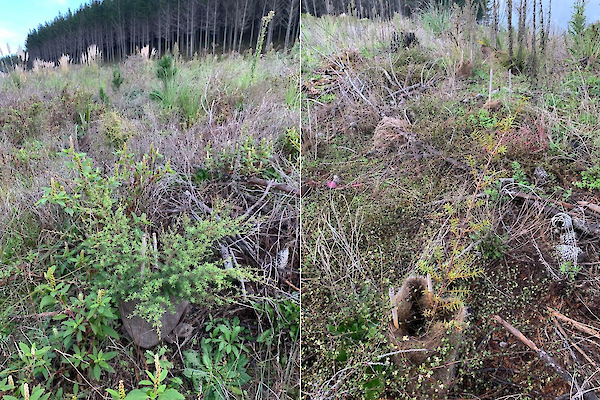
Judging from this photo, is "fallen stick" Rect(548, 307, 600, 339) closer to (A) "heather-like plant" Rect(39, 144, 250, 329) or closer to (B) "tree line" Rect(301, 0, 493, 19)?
(A) "heather-like plant" Rect(39, 144, 250, 329)

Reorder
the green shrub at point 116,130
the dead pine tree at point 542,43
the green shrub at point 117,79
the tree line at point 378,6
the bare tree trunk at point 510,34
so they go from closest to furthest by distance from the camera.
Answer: the green shrub at point 116,130 → the green shrub at point 117,79 → the dead pine tree at point 542,43 → the bare tree trunk at point 510,34 → the tree line at point 378,6

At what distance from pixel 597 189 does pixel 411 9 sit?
348cm

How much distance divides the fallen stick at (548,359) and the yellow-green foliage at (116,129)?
77.7 inches

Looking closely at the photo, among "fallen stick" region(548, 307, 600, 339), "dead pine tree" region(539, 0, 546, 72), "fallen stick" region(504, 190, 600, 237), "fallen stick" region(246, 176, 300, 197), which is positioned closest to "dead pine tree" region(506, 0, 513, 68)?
"dead pine tree" region(539, 0, 546, 72)

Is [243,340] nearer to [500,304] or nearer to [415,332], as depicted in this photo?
[415,332]

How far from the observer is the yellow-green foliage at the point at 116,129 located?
2.10 m

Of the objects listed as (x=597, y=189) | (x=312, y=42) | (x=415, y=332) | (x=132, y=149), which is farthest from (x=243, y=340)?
(x=312, y=42)

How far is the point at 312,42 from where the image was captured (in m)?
3.60

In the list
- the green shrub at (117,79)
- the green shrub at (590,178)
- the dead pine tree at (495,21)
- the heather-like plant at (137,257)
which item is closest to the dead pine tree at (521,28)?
the dead pine tree at (495,21)

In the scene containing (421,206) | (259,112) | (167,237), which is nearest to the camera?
(167,237)

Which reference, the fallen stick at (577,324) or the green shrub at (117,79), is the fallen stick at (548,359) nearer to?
the fallen stick at (577,324)

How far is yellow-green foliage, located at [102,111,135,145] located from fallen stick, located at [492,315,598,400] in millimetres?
1973

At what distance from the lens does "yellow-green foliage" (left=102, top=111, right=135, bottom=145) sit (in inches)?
82.7

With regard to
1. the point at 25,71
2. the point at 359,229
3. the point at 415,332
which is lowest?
the point at 415,332
